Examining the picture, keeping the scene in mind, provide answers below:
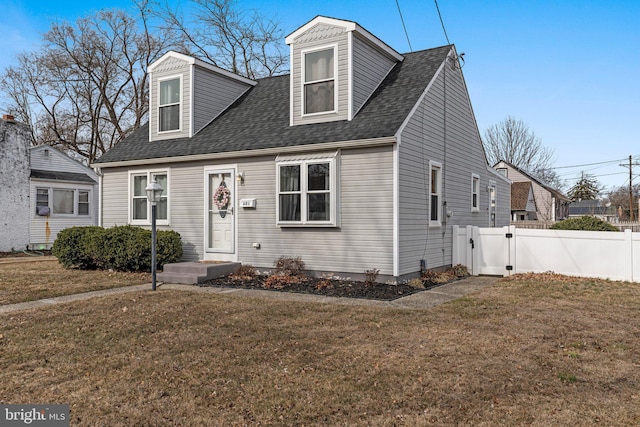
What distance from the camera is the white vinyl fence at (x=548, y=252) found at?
33.4 ft

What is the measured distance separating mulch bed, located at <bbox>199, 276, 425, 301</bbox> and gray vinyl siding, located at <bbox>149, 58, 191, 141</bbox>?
4979mm

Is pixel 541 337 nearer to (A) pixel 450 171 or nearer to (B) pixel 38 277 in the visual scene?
(A) pixel 450 171

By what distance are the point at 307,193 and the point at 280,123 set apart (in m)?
2.37

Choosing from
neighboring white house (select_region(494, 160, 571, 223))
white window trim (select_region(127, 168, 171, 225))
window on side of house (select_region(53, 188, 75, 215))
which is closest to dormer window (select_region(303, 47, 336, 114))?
white window trim (select_region(127, 168, 171, 225))

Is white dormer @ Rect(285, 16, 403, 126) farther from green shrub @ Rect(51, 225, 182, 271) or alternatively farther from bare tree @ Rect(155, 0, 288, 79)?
bare tree @ Rect(155, 0, 288, 79)

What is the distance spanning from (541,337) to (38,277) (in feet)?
35.3

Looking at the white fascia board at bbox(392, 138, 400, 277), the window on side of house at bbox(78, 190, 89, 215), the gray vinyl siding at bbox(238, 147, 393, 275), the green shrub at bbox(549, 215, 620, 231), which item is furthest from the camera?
the window on side of house at bbox(78, 190, 89, 215)

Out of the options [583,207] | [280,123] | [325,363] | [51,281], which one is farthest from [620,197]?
[325,363]

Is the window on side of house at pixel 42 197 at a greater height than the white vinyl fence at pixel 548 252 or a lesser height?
greater

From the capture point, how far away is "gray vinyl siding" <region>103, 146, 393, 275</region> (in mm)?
9656

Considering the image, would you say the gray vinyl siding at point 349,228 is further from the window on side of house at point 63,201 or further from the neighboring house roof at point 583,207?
the neighboring house roof at point 583,207

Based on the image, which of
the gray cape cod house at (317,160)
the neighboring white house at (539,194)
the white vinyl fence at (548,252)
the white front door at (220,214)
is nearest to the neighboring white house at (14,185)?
the gray cape cod house at (317,160)

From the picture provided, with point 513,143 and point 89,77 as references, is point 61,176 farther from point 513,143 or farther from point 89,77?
point 513,143

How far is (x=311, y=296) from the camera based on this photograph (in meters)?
8.54
